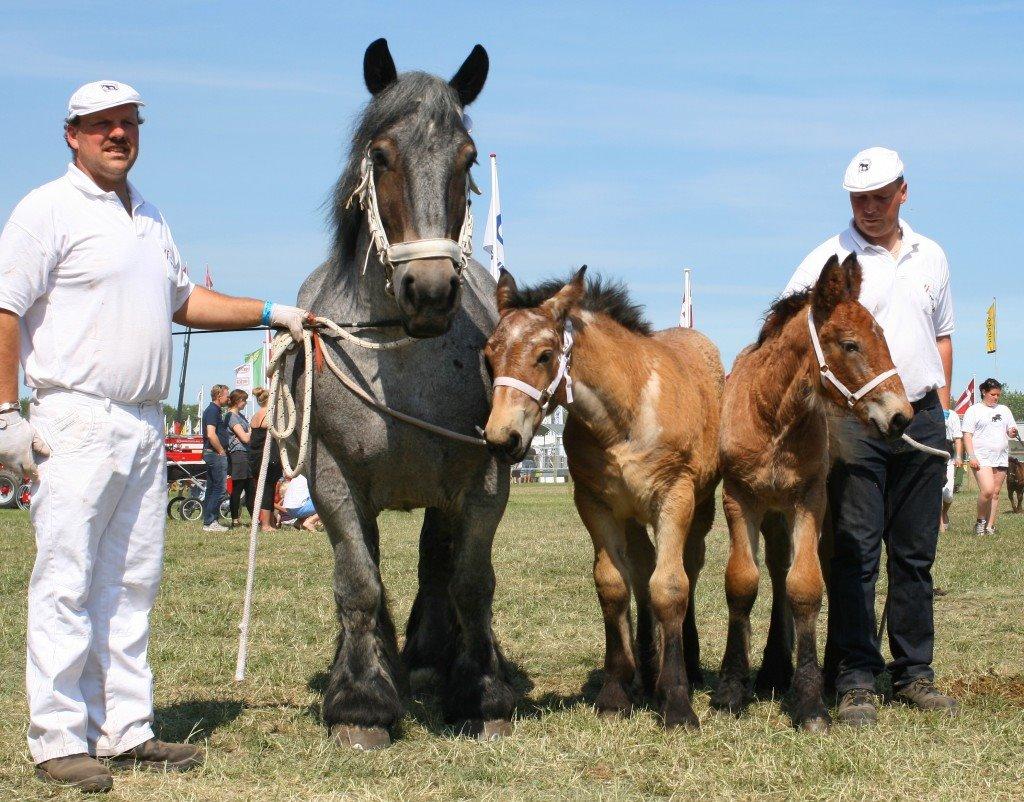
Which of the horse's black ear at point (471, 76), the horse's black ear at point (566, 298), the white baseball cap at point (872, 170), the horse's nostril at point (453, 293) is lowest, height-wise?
the horse's nostril at point (453, 293)

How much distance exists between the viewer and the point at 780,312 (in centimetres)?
564

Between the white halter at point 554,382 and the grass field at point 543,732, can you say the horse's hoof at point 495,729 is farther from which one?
the white halter at point 554,382

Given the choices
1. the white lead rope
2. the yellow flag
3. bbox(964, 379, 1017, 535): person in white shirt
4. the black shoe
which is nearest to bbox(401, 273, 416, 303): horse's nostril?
the white lead rope

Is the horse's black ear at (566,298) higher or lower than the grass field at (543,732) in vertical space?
higher

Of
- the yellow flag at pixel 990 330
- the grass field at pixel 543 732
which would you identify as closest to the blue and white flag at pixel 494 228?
the grass field at pixel 543 732

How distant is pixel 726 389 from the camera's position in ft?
19.2

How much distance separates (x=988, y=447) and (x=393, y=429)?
13712 mm

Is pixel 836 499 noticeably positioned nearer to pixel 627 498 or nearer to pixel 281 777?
pixel 627 498

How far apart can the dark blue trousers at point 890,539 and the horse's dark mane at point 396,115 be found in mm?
2468

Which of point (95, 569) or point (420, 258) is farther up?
point (420, 258)

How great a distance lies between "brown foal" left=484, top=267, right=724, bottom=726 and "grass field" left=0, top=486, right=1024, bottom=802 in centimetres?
35

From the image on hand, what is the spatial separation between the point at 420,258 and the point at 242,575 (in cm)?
718

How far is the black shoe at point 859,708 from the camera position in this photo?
5234 millimetres

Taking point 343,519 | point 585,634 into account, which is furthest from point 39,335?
point 585,634
